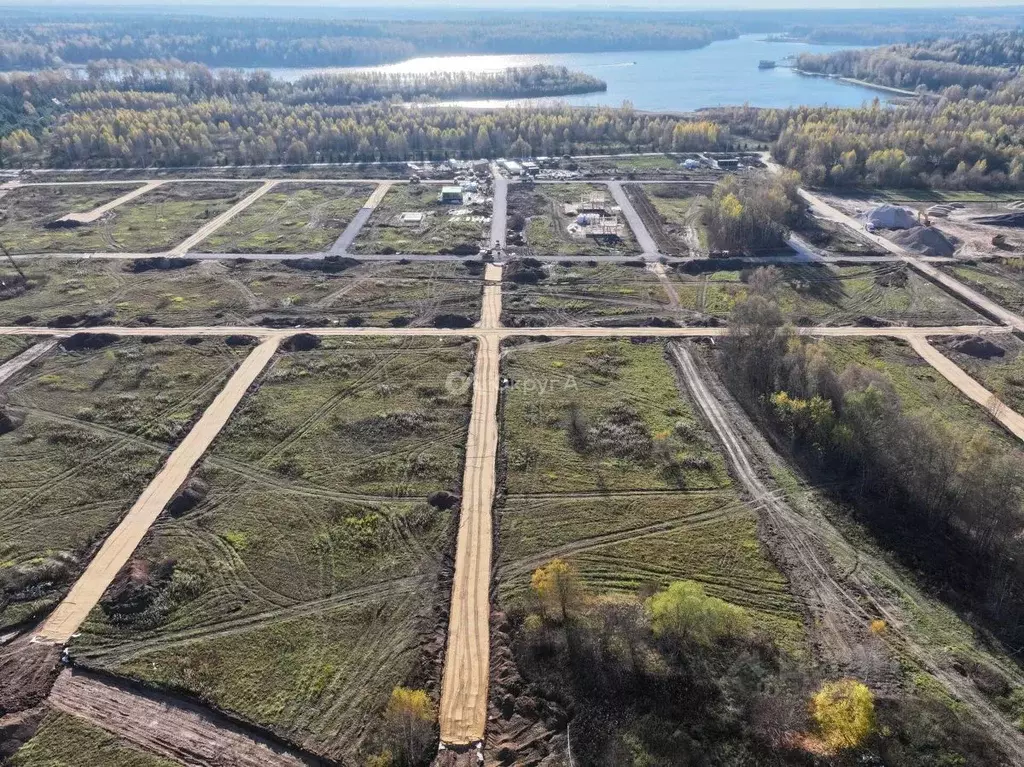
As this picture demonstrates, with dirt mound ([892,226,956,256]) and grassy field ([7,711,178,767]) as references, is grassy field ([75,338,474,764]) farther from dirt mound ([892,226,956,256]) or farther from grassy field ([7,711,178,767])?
dirt mound ([892,226,956,256])

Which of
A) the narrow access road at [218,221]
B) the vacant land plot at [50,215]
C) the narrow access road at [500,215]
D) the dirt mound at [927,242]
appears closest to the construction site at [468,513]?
the narrow access road at [218,221]

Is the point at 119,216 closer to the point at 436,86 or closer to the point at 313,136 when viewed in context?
the point at 313,136

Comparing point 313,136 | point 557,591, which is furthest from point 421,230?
point 557,591

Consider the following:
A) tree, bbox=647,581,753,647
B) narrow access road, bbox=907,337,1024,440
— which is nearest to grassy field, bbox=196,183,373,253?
tree, bbox=647,581,753,647

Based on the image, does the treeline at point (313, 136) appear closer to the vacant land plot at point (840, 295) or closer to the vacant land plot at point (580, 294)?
the vacant land plot at point (580, 294)

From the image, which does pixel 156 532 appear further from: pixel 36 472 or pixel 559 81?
pixel 559 81

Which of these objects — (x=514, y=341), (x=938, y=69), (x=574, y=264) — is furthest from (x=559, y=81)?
(x=514, y=341)
